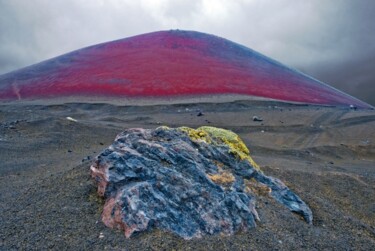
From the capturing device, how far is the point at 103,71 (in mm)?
24562

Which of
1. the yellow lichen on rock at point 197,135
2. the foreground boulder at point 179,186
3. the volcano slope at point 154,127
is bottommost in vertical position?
the volcano slope at point 154,127

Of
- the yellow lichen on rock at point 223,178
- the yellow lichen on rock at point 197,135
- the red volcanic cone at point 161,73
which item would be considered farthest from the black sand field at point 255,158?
the red volcanic cone at point 161,73

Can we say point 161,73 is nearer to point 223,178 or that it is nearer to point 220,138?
point 220,138

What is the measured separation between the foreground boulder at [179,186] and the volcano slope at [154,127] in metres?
0.16

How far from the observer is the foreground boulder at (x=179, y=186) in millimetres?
3490

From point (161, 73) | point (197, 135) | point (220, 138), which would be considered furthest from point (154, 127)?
point (161, 73)

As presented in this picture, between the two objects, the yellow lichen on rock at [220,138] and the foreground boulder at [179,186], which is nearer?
the foreground boulder at [179,186]

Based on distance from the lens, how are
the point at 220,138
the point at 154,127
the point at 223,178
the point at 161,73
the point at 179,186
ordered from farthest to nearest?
the point at 161,73
the point at 154,127
the point at 220,138
the point at 223,178
the point at 179,186

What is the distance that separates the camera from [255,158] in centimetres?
966

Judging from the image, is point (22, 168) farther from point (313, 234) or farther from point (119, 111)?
point (119, 111)

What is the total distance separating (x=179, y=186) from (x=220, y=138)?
6.29 feet

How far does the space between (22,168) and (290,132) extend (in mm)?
11101

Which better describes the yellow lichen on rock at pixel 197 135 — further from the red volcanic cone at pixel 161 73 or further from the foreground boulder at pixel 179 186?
the red volcanic cone at pixel 161 73

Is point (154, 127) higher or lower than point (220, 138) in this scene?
lower
